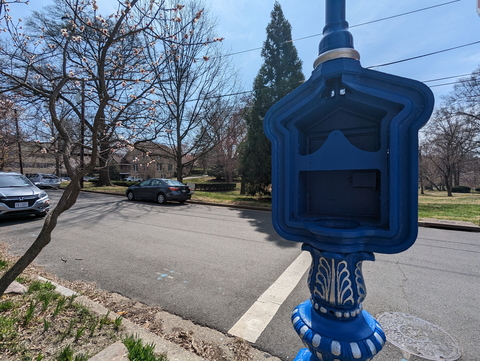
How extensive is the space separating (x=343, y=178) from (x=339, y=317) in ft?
2.12

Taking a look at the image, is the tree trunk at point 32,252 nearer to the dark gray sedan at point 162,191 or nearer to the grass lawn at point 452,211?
the dark gray sedan at point 162,191

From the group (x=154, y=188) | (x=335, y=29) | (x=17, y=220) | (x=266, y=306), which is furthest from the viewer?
(x=154, y=188)

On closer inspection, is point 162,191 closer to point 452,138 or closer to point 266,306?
point 266,306

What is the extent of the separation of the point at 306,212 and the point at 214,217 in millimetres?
7135

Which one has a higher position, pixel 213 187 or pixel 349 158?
pixel 349 158

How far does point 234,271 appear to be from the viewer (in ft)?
12.0

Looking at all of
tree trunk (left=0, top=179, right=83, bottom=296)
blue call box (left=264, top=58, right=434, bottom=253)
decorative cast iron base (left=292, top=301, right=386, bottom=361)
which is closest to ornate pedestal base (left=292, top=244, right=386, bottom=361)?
decorative cast iron base (left=292, top=301, right=386, bottom=361)

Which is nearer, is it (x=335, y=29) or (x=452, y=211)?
(x=335, y=29)

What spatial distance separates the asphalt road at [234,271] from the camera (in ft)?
8.16

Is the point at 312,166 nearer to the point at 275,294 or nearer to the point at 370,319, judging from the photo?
the point at 370,319

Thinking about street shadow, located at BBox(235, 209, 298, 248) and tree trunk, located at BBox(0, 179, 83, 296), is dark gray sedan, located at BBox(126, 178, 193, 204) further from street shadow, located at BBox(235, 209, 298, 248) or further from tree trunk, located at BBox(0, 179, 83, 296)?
tree trunk, located at BBox(0, 179, 83, 296)

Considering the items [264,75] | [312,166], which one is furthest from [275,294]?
[264,75]

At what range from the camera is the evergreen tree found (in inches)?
502

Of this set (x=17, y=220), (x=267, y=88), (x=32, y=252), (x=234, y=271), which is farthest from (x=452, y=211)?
(x=17, y=220)
